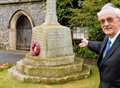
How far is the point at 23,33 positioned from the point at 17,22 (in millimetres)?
852

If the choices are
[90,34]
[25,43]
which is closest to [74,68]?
[90,34]

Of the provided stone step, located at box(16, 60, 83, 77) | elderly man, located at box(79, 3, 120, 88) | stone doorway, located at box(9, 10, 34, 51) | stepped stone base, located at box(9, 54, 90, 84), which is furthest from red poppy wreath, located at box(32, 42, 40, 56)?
stone doorway, located at box(9, 10, 34, 51)

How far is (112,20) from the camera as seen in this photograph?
3.74 meters

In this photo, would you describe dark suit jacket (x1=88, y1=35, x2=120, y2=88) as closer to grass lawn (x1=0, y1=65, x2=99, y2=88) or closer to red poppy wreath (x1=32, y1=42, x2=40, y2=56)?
grass lawn (x1=0, y1=65, x2=99, y2=88)

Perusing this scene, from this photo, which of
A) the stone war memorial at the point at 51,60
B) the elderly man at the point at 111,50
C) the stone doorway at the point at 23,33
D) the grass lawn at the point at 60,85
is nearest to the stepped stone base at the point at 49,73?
the stone war memorial at the point at 51,60

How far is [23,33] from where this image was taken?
830 inches

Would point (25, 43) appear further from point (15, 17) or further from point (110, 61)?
point (110, 61)

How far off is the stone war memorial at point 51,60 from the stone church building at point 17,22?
9511 mm

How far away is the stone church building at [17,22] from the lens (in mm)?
20312

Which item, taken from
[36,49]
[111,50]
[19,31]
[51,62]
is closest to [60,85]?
[51,62]

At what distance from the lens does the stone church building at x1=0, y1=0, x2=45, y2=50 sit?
20.3 metres

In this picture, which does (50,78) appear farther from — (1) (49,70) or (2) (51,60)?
(2) (51,60)

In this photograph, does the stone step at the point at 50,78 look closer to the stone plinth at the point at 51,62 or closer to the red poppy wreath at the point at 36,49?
the stone plinth at the point at 51,62

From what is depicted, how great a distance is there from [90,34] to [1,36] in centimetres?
920
